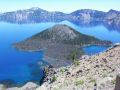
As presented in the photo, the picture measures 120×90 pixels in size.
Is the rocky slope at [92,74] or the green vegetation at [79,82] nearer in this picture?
the rocky slope at [92,74]

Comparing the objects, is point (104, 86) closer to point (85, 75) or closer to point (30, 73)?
point (85, 75)

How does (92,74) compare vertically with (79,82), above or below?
above

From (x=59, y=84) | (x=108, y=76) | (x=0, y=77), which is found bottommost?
(x=0, y=77)

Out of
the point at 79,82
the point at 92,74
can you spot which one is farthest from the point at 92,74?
the point at 79,82

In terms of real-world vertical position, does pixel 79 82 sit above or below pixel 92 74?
below

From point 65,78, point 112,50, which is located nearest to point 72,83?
point 65,78

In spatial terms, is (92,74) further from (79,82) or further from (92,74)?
(79,82)

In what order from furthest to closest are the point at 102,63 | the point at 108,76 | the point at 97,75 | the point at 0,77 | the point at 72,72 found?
1. the point at 0,77
2. the point at 72,72
3. the point at 102,63
4. the point at 97,75
5. the point at 108,76

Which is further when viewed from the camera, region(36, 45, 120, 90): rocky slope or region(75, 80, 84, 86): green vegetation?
region(75, 80, 84, 86): green vegetation

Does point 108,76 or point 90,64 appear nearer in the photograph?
point 108,76

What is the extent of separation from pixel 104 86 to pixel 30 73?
178818 millimetres

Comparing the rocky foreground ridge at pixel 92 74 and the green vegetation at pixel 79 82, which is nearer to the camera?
the rocky foreground ridge at pixel 92 74

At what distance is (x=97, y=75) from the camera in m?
25.1

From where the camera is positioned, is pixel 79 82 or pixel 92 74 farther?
pixel 92 74
